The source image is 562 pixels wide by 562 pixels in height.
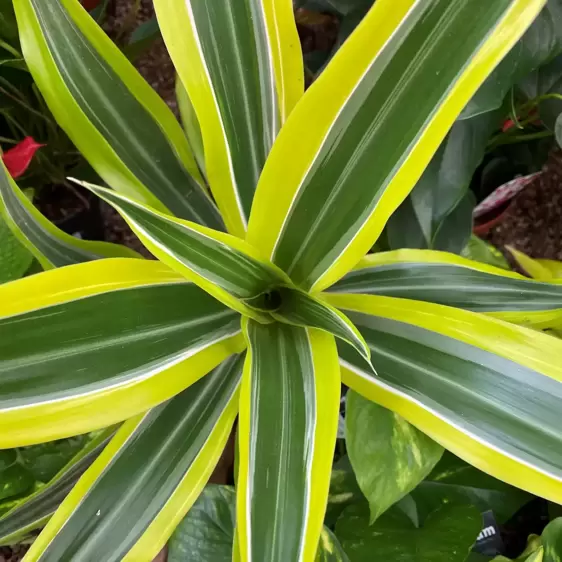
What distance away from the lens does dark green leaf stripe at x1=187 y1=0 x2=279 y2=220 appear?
0.48 metres

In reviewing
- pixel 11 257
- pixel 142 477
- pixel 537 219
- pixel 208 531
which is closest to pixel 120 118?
pixel 11 257

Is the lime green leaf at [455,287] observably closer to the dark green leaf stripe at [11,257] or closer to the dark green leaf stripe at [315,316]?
the dark green leaf stripe at [315,316]

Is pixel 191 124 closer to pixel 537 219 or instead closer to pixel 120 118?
pixel 120 118

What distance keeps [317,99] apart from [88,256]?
30 centimetres

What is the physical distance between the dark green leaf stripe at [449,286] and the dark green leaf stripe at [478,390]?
0.07 metres

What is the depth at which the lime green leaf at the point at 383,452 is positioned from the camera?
1.83 feet

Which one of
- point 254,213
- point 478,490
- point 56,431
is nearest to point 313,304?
point 254,213

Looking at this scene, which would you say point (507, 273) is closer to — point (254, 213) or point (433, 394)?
point (433, 394)

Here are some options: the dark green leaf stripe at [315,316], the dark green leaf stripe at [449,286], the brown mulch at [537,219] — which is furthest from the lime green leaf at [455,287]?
the brown mulch at [537,219]

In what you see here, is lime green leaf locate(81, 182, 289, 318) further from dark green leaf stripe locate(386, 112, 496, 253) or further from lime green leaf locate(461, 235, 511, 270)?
lime green leaf locate(461, 235, 511, 270)

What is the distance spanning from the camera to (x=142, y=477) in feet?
1.65

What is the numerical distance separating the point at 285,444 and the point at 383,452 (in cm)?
18

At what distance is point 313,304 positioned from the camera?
399 mm

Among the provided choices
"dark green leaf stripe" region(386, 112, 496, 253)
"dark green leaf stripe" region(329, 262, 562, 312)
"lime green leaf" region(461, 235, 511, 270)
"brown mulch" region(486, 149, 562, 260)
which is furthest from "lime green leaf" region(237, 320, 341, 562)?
"brown mulch" region(486, 149, 562, 260)
